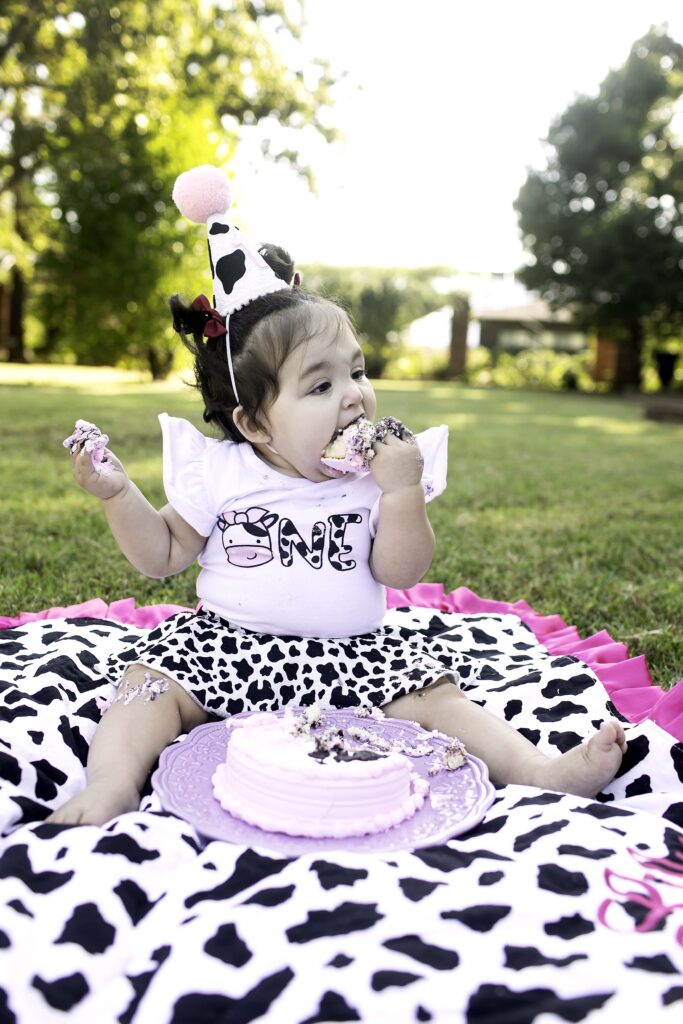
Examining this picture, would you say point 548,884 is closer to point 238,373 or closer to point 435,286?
point 238,373

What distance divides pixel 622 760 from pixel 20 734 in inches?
41.4

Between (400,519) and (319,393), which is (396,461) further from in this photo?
(319,393)

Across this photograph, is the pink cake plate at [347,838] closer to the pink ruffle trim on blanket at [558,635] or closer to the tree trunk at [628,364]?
the pink ruffle trim on blanket at [558,635]

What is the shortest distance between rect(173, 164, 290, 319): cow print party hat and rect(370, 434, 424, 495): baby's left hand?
0.48m

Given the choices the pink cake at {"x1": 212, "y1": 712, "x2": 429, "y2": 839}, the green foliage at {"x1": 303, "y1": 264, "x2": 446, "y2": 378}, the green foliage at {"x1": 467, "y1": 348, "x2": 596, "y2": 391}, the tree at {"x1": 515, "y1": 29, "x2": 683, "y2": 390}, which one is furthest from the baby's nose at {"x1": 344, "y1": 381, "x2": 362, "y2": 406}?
the green foliage at {"x1": 303, "y1": 264, "x2": 446, "y2": 378}

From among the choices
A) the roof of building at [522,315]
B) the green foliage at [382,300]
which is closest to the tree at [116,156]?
the green foliage at [382,300]

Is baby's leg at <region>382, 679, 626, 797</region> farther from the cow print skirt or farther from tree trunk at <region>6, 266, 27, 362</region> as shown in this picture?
tree trunk at <region>6, 266, 27, 362</region>

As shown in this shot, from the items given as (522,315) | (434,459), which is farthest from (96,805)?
(522,315)

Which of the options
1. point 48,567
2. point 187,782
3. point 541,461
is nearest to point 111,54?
point 541,461

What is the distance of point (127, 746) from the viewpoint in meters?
1.54

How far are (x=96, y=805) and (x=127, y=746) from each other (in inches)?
7.3

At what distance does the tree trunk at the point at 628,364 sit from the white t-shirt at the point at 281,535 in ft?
65.8

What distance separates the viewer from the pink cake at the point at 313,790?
4.38ft

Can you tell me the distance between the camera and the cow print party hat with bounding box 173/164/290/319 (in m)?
1.93
